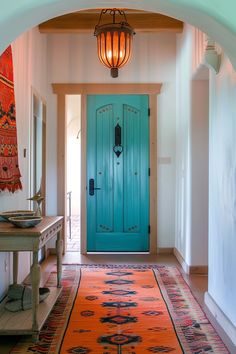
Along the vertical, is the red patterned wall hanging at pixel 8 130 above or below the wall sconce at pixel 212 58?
below

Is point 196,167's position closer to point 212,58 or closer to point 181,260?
point 181,260

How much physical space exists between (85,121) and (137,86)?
0.92m

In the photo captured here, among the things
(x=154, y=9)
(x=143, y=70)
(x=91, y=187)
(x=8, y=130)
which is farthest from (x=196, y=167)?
(x=154, y=9)

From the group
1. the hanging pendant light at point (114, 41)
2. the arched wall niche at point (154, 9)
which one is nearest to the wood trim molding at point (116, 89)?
the hanging pendant light at point (114, 41)

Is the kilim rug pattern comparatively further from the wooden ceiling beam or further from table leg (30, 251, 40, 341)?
the wooden ceiling beam

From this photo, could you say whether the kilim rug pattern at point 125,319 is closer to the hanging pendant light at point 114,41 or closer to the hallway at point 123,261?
the hallway at point 123,261

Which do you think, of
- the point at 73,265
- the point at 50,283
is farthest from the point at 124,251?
the point at 50,283

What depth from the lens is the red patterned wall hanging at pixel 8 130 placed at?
10.8 ft

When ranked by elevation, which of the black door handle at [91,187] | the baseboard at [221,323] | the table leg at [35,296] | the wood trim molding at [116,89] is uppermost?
the wood trim molding at [116,89]

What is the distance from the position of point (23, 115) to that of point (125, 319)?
2.27 metres

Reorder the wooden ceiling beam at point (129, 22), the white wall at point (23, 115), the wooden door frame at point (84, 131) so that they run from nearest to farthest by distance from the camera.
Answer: the white wall at point (23, 115), the wooden ceiling beam at point (129, 22), the wooden door frame at point (84, 131)

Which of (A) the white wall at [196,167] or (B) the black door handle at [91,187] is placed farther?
(B) the black door handle at [91,187]

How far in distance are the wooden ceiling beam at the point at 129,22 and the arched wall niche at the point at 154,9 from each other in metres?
3.28

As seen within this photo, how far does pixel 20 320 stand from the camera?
9.14ft
